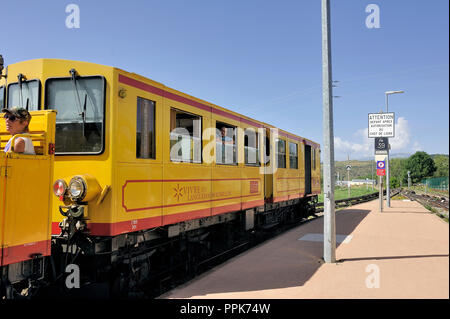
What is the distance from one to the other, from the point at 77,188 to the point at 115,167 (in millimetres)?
548

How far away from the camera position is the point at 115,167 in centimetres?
481

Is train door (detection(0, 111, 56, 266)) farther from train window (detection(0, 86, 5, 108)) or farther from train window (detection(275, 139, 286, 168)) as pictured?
train window (detection(275, 139, 286, 168))

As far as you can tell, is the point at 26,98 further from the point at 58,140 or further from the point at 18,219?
the point at 18,219

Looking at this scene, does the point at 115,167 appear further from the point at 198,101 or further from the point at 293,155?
the point at 293,155

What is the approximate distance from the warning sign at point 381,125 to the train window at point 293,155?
316 cm

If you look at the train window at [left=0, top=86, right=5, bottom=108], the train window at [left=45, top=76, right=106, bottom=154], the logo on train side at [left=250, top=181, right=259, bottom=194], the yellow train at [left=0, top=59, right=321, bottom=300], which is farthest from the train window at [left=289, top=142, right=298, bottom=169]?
the train window at [left=0, top=86, right=5, bottom=108]

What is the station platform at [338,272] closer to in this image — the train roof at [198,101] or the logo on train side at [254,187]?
the logo on train side at [254,187]

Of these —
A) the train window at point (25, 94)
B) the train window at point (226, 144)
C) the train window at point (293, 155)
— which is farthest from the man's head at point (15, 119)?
the train window at point (293, 155)

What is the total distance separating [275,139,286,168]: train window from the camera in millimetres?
11526

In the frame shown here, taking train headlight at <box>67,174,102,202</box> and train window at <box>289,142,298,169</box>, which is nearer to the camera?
train headlight at <box>67,174,102,202</box>

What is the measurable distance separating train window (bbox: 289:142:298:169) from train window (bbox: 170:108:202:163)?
6.55m

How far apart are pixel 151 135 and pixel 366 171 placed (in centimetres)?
15417

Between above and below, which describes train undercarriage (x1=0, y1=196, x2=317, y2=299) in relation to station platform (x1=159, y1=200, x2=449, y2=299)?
above

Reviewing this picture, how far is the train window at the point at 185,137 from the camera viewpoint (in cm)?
619
